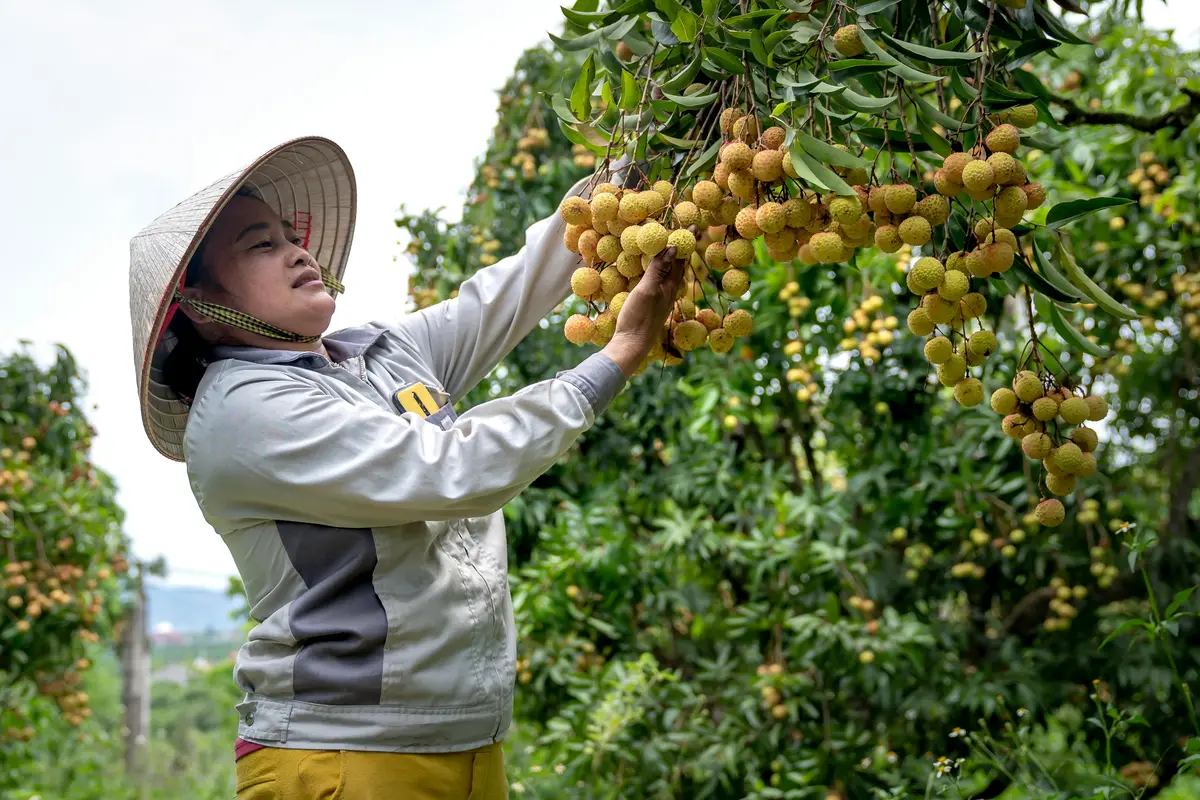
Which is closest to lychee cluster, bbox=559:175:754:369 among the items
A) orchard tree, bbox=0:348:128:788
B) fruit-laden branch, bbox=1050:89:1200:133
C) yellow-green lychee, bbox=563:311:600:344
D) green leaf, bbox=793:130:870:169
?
yellow-green lychee, bbox=563:311:600:344

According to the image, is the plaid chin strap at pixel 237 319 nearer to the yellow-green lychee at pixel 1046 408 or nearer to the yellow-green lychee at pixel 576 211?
the yellow-green lychee at pixel 576 211

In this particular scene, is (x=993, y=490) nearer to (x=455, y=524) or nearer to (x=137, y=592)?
(x=455, y=524)

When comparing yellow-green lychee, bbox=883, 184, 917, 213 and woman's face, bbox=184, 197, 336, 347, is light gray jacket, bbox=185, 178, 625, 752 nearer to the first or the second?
woman's face, bbox=184, 197, 336, 347

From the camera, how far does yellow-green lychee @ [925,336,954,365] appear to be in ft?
3.07

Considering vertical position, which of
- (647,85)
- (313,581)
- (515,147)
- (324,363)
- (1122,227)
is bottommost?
(313,581)

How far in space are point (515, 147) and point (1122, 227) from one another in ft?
4.96

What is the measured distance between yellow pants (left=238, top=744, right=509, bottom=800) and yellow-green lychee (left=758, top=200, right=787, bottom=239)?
67cm

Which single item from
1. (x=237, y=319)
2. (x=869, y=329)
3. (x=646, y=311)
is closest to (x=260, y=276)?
(x=237, y=319)

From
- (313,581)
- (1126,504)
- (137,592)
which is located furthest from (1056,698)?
(137,592)

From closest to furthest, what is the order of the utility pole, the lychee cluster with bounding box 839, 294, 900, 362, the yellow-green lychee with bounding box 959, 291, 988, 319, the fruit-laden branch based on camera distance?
the yellow-green lychee with bounding box 959, 291, 988, 319 → the fruit-laden branch → the lychee cluster with bounding box 839, 294, 900, 362 → the utility pole

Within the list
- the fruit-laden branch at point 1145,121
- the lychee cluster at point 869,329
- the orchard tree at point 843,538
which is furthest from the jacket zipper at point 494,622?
the lychee cluster at point 869,329

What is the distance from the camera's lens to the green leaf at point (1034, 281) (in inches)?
37.0

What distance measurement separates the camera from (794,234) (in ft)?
3.09

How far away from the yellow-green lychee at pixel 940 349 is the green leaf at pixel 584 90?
399 mm
